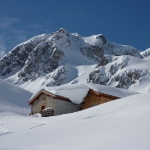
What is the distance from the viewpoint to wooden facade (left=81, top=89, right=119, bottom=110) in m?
24.0

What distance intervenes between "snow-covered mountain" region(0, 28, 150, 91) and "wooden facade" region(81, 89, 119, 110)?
5277 cm

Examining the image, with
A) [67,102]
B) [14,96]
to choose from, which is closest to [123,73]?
[14,96]

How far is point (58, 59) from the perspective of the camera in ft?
383

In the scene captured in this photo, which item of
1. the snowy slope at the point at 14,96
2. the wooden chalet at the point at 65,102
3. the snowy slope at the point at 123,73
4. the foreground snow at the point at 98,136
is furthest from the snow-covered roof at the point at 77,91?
the snowy slope at the point at 123,73

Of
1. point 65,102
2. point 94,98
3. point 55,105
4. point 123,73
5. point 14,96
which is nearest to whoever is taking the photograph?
point 55,105

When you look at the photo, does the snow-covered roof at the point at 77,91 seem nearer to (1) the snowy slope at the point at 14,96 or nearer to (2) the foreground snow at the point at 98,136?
(2) the foreground snow at the point at 98,136

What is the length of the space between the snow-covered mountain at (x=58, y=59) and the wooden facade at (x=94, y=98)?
173 feet

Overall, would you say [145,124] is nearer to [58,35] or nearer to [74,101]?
[74,101]

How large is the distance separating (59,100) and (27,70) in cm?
9679

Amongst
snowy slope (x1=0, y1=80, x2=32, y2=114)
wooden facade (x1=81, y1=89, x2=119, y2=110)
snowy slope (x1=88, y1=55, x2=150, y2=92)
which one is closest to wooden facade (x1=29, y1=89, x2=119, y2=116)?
wooden facade (x1=81, y1=89, x2=119, y2=110)

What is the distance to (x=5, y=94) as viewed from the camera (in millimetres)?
41656

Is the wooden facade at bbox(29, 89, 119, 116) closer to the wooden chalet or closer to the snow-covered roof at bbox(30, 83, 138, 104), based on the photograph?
the wooden chalet

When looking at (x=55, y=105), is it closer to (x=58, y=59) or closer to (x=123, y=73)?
(x=123, y=73)

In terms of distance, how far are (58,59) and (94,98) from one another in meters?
92.9
